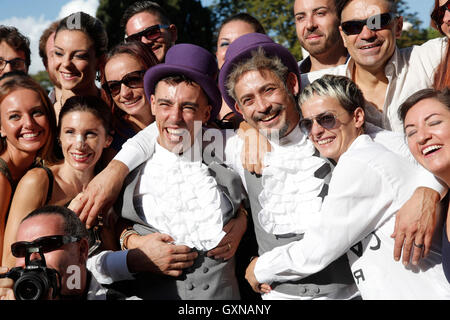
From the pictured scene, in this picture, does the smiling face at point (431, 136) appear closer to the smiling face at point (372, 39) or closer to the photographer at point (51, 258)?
the smiling face at point (372, 39)

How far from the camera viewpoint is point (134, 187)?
3213 millimetres

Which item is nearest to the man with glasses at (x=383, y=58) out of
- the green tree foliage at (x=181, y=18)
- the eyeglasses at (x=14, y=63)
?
the eyeglasses at (x=14, y=63)

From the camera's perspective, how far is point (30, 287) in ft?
7.38

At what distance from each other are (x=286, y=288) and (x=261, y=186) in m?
0.66

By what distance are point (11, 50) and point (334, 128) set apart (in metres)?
3.24

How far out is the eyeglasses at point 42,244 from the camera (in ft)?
8.08

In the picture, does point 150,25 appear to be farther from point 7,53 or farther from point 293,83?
point 293,83

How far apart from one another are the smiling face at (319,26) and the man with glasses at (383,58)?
572mm

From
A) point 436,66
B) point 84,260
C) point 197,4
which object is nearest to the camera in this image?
point 84,260

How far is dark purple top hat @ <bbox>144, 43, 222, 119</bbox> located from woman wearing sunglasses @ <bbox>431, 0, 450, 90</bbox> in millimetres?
1549

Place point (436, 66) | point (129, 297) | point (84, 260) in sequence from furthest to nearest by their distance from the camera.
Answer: point (436, 66) < point (129, 297) < point (84, 260)

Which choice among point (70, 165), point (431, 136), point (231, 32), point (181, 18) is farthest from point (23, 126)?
point (181, 18)
